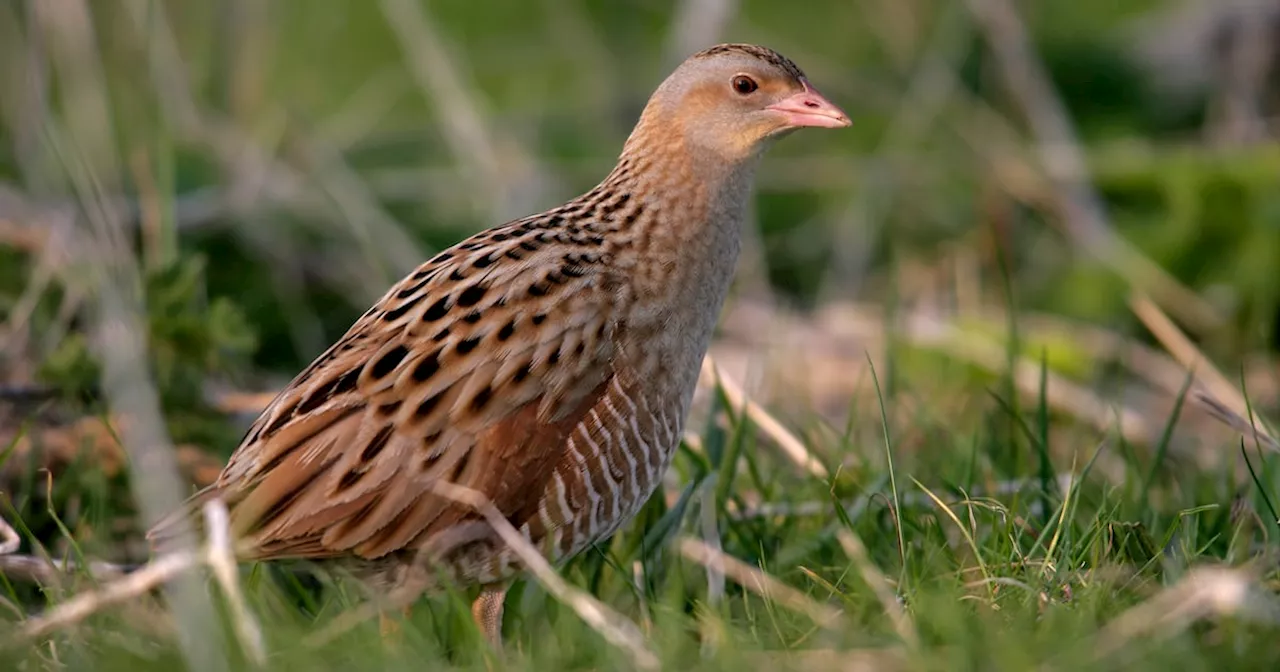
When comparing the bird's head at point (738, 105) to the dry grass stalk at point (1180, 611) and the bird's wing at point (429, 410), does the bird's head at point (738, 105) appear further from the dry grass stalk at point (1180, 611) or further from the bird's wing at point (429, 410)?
the dry grass stalk at point (1180, 611)

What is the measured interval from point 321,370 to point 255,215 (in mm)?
3002

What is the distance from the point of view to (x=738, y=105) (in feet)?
13.2

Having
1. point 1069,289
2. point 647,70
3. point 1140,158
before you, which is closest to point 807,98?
point 1069,289

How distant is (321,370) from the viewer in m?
3.61

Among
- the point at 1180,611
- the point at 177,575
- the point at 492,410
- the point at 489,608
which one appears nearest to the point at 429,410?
the point at 492,410

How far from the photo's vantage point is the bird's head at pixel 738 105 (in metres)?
4.02

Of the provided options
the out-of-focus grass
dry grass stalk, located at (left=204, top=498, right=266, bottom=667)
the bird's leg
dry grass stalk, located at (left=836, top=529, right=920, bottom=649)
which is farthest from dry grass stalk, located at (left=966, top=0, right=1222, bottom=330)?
dry grass stalk, located at (left=204, top=498, right=266, bottom=667)

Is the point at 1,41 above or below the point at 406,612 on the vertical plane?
above

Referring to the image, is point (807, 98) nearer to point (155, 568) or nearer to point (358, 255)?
point (155, 568)

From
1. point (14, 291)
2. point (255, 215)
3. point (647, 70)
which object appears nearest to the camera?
point (14, 291)

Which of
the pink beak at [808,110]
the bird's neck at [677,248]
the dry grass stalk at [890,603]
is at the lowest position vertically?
the dry grass stalk at [890,603]

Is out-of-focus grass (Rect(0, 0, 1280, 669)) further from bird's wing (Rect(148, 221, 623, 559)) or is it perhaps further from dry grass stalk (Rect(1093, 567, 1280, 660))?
bird's wing (Rect(148, 221, 623, 559))

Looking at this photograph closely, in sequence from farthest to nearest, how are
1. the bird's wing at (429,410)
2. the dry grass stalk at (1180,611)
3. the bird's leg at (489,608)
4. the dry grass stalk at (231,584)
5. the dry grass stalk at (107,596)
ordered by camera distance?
1. the bird's leg at (489,608)
2. the bird's wing at (429,410)
3. the dry grass stalk at (107,596)
4. the dry grass stalk at (231,584)
5. the dry grass stalk at (1180,611)

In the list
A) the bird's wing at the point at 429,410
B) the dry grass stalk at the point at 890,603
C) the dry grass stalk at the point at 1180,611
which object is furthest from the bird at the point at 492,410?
the dry grass stalk at the point at 1180,611
